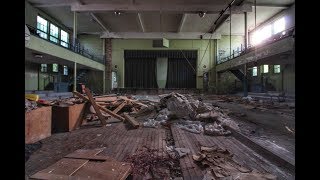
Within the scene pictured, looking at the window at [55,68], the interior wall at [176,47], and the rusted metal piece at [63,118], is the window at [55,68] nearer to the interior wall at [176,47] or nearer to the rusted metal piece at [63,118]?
the interior wall at [176,47]

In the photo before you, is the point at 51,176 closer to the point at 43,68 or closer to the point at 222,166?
the point at 222,166

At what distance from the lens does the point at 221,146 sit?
4.04 m

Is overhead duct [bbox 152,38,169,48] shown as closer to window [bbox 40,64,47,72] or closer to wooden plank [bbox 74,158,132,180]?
window [bbox 40,64,47,72]

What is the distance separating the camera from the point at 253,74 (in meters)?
20.7

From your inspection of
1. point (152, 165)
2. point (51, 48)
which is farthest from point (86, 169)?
point (51, 48)

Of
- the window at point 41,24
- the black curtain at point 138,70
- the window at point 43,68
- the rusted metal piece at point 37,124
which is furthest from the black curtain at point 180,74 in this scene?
the rusted metal piece at point 37,124

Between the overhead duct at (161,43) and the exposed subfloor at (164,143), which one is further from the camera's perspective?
the overhead duct at (161,43)

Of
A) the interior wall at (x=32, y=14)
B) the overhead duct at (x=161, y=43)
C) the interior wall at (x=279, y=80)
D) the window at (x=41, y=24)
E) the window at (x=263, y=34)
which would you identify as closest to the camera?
the interior wall at (x=32, y=14)

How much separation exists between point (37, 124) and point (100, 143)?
1.38 metres

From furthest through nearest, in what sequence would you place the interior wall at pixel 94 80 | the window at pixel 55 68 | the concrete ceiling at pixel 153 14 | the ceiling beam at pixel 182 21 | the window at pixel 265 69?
1. the interior wall at pixel 94 80
2. the window at pixel 265 69
3. the window at pixel 55 68
4. the ceiling beam at pixel 182 21
5. the concrete ceiling at pixel 153 14

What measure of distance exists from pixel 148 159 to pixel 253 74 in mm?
19858

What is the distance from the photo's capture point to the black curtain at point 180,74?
23766mm

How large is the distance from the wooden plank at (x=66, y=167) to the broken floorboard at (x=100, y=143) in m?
0.40
